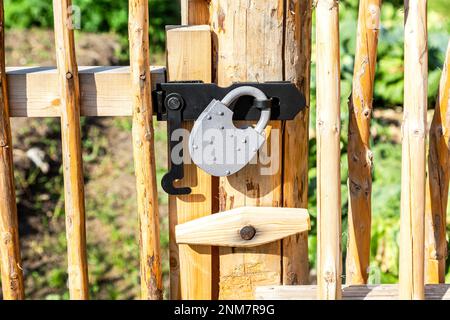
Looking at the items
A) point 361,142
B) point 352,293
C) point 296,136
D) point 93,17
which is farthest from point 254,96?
point 93,17

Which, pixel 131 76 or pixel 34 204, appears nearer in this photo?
pixel 131 76

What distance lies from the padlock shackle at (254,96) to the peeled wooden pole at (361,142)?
1.06ft

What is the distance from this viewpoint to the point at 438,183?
91.3 inches

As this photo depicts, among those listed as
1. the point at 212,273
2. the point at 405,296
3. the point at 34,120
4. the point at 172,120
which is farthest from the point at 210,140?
the point at 34,120

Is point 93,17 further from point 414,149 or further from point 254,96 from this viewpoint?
point 414,149

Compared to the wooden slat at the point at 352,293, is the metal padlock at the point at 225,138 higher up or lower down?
higher up

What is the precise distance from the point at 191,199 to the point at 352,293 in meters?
0.53

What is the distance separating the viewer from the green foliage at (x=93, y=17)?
21.6 ft

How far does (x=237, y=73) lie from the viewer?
207 centimetres

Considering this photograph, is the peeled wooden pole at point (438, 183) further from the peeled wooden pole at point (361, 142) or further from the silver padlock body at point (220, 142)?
the silver padlock body at point (220, 142)

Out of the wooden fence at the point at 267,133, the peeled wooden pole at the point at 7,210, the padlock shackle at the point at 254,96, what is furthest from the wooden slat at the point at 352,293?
the peeled wooden pole at the point at 7,210

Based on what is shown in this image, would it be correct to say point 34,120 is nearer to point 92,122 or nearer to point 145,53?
point 92,122
